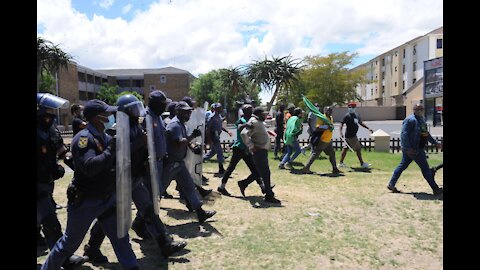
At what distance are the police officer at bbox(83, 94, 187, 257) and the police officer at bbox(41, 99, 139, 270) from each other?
0.82 ft

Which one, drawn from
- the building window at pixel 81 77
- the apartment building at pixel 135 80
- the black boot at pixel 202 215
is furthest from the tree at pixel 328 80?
the black boot at pixel 202 215

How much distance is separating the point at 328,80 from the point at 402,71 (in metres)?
21.2

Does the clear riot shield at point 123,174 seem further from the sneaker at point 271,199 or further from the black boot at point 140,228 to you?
the sneaker at point 271,199

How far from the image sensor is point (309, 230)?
5359mm

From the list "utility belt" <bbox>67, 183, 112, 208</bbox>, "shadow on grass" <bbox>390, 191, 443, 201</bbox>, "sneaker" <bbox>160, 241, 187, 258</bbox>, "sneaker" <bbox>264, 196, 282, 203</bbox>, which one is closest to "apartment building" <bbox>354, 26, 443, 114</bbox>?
"shadow on grass" <bbox>390, 191, 443, 201</bbox>

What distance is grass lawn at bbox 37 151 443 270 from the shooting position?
4.33 metres

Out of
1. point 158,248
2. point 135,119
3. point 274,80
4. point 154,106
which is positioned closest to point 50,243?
point 158,248

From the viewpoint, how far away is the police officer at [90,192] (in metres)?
3.21

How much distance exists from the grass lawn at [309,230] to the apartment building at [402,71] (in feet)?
158

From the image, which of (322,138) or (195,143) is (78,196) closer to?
(195,143)

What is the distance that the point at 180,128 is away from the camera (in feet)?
17.6

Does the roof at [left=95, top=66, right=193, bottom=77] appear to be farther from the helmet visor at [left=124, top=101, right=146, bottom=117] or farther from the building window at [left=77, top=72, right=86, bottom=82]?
the helmet visor at [left=124, top=101, right=146, bottom=117]

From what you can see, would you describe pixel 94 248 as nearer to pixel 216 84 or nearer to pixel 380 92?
pixel 216 84

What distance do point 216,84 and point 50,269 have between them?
53674 millimetres
